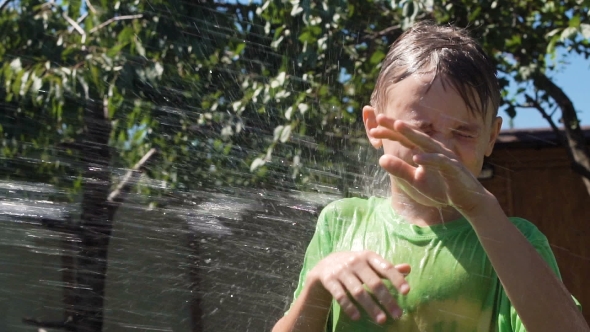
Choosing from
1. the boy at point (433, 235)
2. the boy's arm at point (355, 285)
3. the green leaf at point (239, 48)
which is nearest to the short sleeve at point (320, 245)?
the boy at point (433, 235)

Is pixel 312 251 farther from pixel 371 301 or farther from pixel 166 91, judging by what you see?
pixel 166 91

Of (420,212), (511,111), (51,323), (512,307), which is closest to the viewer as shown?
(512,307)

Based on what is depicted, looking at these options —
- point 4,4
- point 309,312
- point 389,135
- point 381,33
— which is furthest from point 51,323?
point 381,33

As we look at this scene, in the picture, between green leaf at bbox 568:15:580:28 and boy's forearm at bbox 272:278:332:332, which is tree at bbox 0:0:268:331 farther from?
green leaf at bbox 568:15:580:28

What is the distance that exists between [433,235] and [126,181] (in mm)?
1193

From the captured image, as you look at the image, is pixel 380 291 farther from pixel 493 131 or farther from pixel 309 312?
pixel 493 131

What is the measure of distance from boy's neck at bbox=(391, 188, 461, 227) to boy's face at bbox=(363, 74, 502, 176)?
71 mm

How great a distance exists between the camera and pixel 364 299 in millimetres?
876

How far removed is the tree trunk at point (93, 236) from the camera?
181 centimetres

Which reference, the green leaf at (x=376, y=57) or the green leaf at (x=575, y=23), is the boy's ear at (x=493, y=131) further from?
the green leaf at (x=575, y=23)

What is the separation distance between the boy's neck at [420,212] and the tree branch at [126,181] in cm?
104

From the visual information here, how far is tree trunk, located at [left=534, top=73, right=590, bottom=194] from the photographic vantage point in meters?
2.99

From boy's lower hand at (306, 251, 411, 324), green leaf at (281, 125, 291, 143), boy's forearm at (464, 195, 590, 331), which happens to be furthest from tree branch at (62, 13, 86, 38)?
boy's forearm at (464, 195, 590, 331)

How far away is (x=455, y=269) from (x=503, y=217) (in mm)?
128
